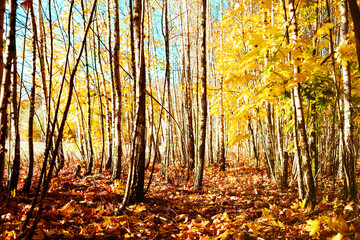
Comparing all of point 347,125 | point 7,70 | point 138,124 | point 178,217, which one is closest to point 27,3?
point 7,70

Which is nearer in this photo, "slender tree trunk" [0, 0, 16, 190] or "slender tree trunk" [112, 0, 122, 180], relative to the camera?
"slender tree trunk" [0, 0, 16, 190]

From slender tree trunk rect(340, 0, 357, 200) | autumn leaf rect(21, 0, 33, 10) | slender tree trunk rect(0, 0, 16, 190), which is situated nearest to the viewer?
autumn leaf rect(21, 0, 33, 10)

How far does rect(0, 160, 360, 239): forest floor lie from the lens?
6.79ft

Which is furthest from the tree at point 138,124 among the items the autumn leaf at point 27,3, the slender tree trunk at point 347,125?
the slender tree trunk at point 347,125

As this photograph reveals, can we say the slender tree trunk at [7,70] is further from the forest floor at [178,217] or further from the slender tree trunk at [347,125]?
the slender tree trunk at [347,125]

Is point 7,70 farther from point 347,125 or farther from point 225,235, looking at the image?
point 347,125

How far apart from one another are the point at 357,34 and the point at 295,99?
5.91ft

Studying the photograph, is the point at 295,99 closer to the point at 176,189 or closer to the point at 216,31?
the point at 176,189

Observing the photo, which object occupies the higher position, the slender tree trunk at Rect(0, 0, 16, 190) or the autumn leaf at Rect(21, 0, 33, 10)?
the autumn leaf at Rect(21, 0, 33, 10)

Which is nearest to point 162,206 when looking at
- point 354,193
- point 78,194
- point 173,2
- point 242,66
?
point 78,194

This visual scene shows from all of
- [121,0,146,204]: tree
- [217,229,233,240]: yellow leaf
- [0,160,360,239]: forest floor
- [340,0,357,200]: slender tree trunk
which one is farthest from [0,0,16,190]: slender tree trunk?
[340,0,357,200]: slender tree trunk

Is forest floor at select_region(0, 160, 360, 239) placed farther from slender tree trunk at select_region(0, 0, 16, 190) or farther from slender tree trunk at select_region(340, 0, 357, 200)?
slender tree trunk at select_region(0, 0, 16, 190)

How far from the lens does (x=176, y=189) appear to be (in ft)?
15.0

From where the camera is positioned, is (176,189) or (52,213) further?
(176,189)
